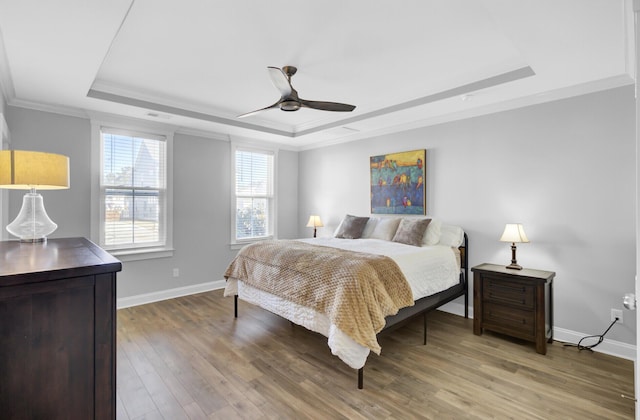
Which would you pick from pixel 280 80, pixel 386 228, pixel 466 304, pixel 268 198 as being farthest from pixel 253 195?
pixel 466 304

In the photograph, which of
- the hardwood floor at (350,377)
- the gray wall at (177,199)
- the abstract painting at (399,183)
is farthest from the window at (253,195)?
the hardwood floor at (350,377)

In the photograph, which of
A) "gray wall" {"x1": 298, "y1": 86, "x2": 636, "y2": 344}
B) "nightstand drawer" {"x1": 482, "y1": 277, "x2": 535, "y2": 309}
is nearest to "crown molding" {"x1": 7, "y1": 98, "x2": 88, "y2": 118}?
"gray wall" {"x1": 298, "y1": 86, "x2": 636, "y2": 344}

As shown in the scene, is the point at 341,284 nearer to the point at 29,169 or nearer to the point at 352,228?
the point at 29,169

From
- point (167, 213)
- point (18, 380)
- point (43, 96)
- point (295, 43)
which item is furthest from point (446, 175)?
point (43, 96)

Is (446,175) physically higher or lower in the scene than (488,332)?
higher

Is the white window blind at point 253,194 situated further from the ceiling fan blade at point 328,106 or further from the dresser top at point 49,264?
the dresser top at point 49,264

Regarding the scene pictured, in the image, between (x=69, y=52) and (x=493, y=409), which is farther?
(x=69, y=52)

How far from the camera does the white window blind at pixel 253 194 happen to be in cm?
518

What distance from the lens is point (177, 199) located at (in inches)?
175

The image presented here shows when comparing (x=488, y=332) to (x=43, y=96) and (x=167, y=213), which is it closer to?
(x=167, y=213)

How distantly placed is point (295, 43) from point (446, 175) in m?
2.45

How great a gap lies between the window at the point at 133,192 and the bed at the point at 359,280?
4.92ft

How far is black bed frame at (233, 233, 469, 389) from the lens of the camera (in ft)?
8.39

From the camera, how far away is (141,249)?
4.14m
